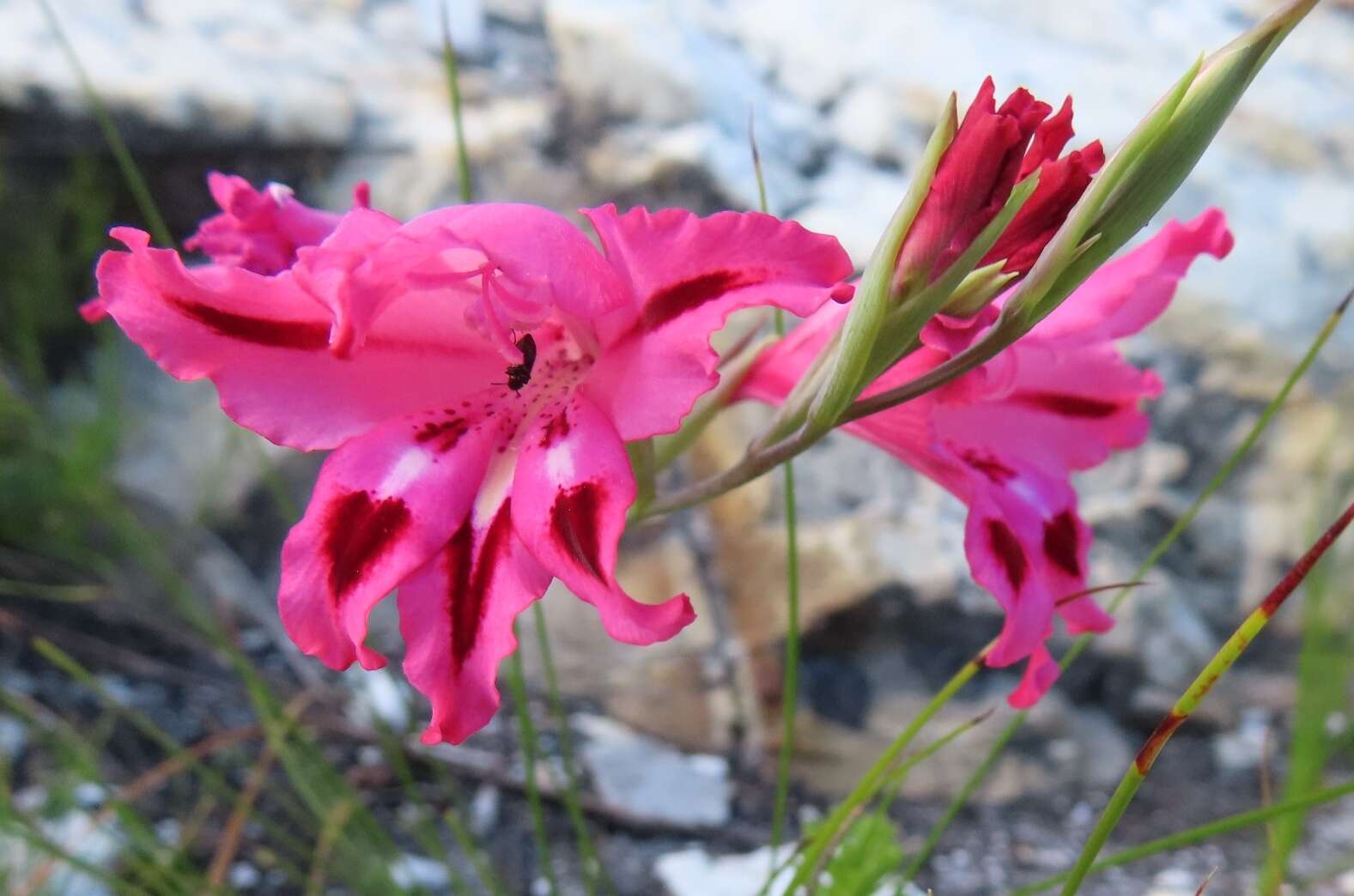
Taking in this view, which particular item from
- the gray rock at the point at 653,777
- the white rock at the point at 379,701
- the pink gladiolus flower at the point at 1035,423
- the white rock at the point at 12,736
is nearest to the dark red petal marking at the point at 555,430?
the pink gladiolus flower at the point at 1035,423

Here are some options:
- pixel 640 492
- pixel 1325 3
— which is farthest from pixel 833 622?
pixel 1325 3

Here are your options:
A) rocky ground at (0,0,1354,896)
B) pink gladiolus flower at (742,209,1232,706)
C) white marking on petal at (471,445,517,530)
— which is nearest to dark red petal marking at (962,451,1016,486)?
pink gladiolus flower at (742,209,1232,706)

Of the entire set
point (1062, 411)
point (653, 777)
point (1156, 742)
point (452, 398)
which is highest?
point (653, 777)

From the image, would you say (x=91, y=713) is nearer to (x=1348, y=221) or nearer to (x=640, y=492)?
(x=640, y=492)

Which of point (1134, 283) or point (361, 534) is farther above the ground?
point (1134, 283)

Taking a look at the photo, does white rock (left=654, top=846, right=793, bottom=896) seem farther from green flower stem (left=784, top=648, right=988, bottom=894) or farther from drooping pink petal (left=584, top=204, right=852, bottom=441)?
drooping pink petal (left=584, top=204, right=852, bottom=441)

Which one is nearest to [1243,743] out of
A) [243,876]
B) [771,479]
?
[771,479]

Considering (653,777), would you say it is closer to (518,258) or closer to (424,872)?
(424,872)
